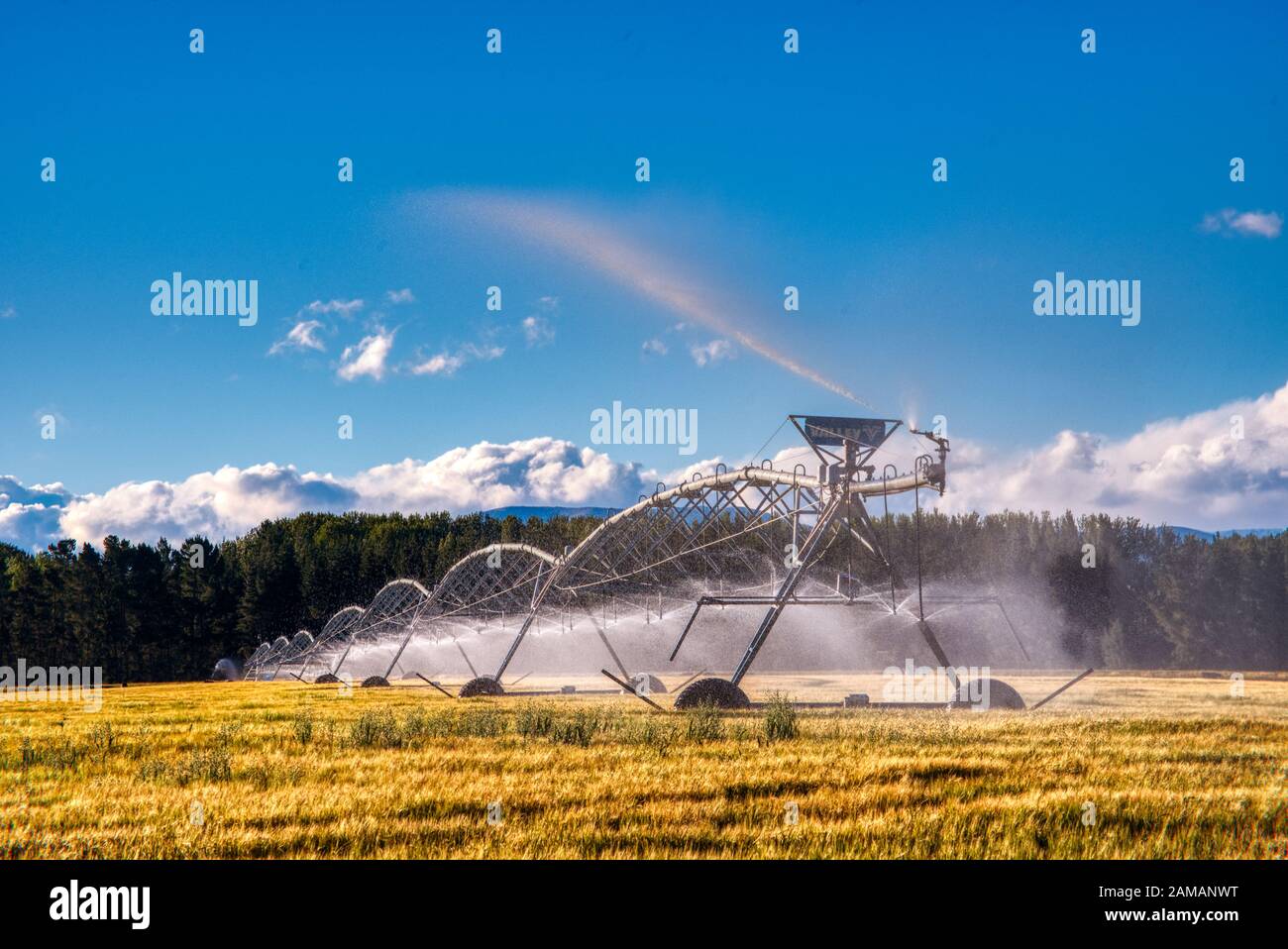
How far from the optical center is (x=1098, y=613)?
3949 inches

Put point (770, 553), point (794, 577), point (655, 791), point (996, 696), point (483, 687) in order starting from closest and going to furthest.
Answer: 1. point (655, 791)
2. point (794, 577)
3. point (996, 696)
4. point (770, 553)
5. point (483, 687)

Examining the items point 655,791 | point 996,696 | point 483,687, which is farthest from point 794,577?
point 483,687

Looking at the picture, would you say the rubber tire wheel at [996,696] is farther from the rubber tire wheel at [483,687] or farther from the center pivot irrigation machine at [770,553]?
the rubber tire wheel at [483,687]

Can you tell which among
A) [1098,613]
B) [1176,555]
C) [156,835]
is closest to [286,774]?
[156,835]

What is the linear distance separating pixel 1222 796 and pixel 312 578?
142145 millimetres

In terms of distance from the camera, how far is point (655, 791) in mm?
12273

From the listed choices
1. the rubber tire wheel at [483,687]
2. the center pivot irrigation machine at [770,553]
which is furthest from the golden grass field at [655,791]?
the rubber tire wheel at [483,687]

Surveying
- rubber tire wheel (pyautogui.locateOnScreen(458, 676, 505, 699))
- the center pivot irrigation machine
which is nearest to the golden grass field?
the center pivot irrigation machine

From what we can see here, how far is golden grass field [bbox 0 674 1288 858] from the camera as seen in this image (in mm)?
9664

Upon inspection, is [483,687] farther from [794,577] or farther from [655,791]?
[655,791]

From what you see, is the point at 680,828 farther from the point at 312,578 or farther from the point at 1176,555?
the point at 312,578

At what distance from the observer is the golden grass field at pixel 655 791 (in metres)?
9.66

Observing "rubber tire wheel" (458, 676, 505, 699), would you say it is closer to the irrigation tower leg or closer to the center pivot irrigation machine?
the center pivot irrigation machine

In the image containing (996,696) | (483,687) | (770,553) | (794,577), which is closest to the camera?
(794,577)
